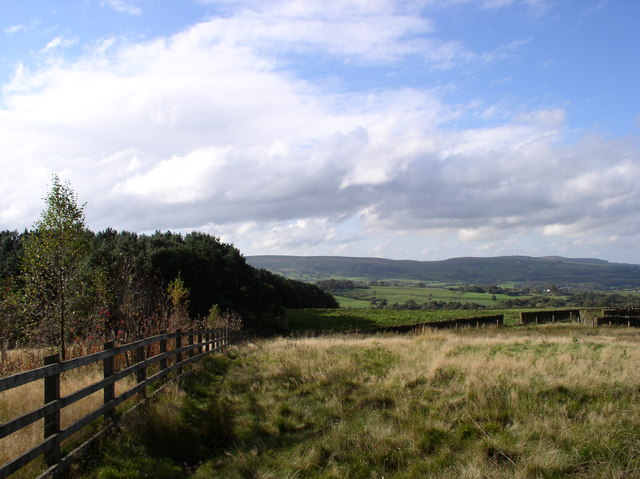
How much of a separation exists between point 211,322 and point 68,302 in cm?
943

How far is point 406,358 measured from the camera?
12109mm

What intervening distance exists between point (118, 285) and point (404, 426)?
45.9 ft

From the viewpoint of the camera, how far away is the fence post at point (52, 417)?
5.33 metres

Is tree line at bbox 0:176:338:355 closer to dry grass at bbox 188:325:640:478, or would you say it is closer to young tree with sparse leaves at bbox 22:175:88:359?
young tree with sparse leaves at bbox 22:175:88:359

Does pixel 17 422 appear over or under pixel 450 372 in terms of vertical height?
over

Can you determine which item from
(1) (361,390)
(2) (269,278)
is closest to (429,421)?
(1) (361,390)

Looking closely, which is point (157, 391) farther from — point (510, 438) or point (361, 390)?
point (510, 438)

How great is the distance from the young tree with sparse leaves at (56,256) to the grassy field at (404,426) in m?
7.12

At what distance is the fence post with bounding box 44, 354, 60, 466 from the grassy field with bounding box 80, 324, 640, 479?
51 centimetres

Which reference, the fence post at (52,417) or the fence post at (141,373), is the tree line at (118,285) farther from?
the fence post at (52,417)

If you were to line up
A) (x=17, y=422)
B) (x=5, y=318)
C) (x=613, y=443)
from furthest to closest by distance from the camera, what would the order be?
(x=5, y=318)
(x=613, y=443)
(x=17, y=422)

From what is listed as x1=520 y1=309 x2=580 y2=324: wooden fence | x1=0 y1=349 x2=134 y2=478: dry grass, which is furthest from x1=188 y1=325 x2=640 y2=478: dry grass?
x1=520 y1=309 x2=580 y2=324: wooden fence

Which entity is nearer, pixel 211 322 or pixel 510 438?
pixel 510 438

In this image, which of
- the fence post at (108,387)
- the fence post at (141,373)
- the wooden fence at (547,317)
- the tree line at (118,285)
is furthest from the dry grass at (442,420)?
the wooden fence at (547,317)
